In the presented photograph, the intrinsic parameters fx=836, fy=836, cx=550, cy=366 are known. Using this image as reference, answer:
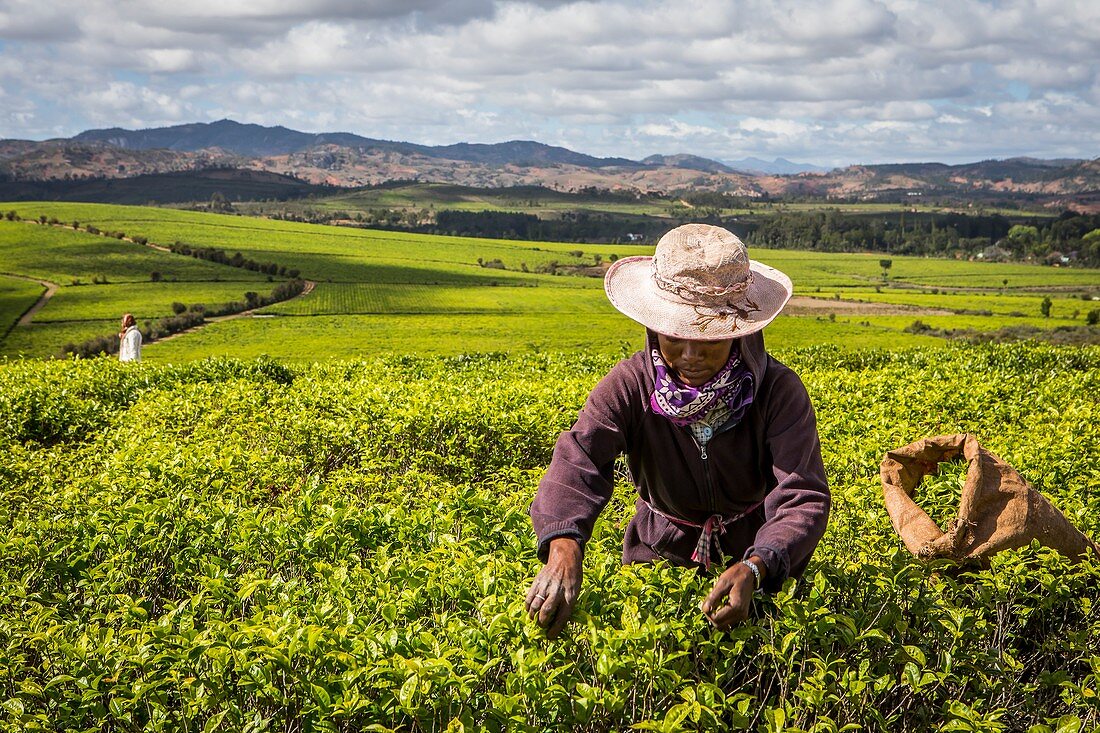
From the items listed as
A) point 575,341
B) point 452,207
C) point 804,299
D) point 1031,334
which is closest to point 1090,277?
point 804,299

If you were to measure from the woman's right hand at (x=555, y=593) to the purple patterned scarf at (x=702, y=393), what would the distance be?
701 millimetres

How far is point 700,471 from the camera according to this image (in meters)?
3.32

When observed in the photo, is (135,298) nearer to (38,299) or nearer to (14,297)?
(38,299)

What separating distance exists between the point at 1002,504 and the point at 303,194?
664 feet

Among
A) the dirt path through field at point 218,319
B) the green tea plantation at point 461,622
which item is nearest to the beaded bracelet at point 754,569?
the green tea plantation at point 461,622

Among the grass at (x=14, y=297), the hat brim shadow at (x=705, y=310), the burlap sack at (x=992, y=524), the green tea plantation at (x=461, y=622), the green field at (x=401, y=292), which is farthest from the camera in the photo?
the grass at (x=14, y=297)

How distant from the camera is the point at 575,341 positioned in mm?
42125

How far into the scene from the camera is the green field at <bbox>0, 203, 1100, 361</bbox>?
4312 cm

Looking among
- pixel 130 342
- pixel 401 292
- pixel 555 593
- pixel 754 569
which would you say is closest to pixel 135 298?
pixel 401 292

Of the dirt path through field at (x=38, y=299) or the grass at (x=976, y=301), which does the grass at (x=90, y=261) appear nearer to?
the dirt path through field at (x=38, y=299)

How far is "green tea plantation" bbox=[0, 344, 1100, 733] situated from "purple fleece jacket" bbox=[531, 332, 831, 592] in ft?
0.76

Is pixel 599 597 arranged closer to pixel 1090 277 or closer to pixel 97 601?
pixel 97 601

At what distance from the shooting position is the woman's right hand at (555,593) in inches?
107

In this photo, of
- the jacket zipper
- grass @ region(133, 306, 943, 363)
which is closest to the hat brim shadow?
the jacket zipper
